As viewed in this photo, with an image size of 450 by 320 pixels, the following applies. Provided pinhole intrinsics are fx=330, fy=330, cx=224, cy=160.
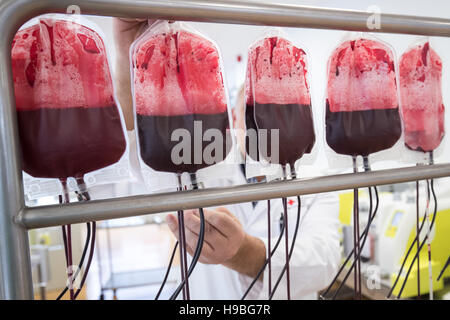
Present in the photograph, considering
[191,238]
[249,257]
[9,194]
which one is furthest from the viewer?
[249,257]

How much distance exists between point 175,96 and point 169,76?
1.1 inches

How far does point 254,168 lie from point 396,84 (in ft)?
0.88

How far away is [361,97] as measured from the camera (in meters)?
Result: 0.50

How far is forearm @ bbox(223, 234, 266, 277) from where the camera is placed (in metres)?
1.08

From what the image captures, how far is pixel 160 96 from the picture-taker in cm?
41

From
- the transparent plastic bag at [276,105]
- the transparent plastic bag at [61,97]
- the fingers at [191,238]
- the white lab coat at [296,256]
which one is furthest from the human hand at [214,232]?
the white lab coat at [296,256]

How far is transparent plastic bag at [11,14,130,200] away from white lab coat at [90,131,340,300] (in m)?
0.65

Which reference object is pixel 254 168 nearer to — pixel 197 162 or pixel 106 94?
pixel 197 162

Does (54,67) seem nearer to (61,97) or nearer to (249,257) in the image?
(61,97)

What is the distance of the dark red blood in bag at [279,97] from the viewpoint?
46 centimetres

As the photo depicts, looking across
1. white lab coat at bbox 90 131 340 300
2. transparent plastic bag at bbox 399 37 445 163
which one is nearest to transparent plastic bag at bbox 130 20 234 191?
transparent plastic bag at bbox 399 37 445 163

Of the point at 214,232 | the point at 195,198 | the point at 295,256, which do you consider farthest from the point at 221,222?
the point at 295,256

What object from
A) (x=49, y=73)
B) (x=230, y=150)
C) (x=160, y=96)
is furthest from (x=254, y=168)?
(x=49, y=73)
